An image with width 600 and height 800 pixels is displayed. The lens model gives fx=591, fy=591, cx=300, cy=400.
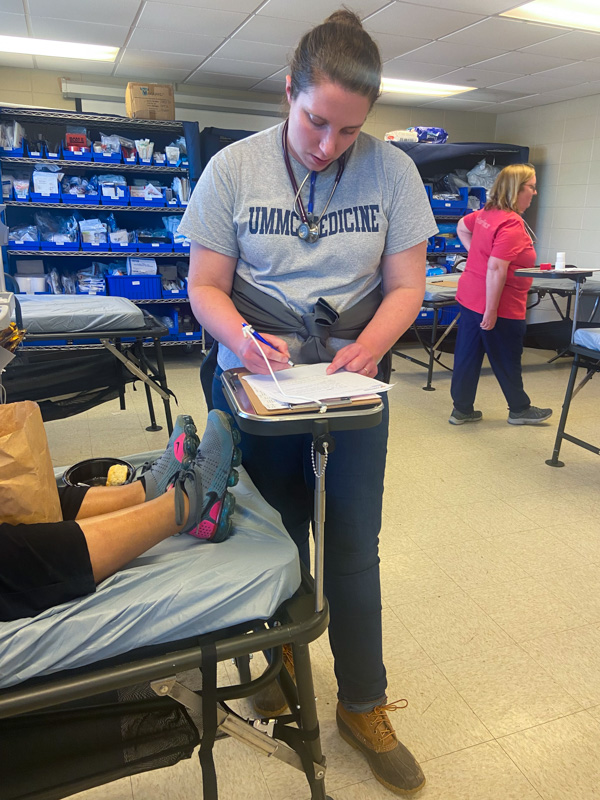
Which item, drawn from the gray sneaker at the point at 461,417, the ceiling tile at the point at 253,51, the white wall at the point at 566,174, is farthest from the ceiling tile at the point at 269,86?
the gray sneaker at the point at 461,417

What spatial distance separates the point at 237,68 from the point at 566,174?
3.19m

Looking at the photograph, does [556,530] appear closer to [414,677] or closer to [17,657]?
[414,677]

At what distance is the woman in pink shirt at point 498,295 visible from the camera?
3131 millimetres

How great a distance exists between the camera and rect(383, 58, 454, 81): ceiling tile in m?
4.37

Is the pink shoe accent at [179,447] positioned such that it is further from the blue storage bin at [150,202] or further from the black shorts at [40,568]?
the blue storage bin at [150,202]

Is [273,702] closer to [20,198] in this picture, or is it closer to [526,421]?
[526,421]

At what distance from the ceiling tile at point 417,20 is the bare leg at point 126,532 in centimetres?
328

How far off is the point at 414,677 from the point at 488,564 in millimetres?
629

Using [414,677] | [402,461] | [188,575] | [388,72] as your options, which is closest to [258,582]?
[188,575]

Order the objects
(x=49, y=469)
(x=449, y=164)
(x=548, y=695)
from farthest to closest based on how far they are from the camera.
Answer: (x=449, y=164) → (x=548, y=695) → (x=49, y=469)

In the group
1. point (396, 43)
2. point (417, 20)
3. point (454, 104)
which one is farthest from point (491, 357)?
point (454, 104)

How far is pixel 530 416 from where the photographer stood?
343cm

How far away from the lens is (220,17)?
341 cm

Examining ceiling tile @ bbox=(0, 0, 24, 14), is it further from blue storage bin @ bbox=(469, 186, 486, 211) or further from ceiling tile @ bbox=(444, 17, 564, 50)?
blue storage bin @ bbox=(469, 186, 486, 211)
